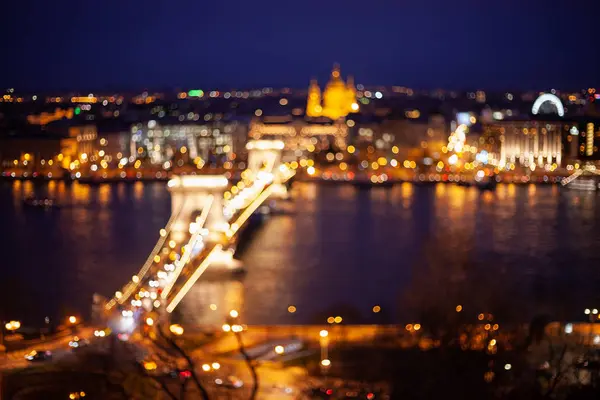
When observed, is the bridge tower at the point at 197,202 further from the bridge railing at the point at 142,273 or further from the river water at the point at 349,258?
the river water at the point at 349,258

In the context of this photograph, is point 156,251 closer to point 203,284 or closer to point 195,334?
point 203,284

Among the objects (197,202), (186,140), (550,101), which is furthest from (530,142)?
(197,202)

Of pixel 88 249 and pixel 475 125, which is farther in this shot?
pixel 475 125

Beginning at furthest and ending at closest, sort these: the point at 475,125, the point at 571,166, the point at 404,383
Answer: the point at 475,125, the point at 571,166, the point at 404,383

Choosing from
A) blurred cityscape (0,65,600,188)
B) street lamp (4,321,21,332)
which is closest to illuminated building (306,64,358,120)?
blurred cityscape (0,65,600,188)

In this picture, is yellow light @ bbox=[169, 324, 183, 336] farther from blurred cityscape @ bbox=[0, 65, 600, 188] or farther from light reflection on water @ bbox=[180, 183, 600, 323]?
blurred cityscape @ bbox=[0, 65, 600, 188]

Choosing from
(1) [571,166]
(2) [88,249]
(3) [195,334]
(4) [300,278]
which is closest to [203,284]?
(4) [300,278]
